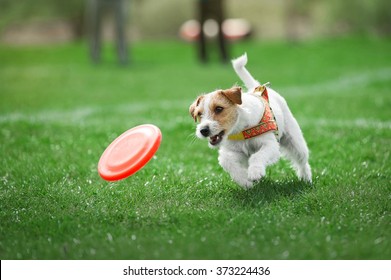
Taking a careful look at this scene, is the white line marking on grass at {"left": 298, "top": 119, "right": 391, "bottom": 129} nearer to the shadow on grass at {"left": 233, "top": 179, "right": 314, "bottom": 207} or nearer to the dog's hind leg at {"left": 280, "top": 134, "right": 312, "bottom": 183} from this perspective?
the dog's hind leg at {"left": 280, "top": 134, "right": 312, "bottom": 183}

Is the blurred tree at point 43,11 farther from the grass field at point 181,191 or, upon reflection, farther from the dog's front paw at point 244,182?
the dog's front paw at point 244,182

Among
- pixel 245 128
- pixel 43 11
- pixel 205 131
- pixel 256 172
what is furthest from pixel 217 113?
pixel 43 11

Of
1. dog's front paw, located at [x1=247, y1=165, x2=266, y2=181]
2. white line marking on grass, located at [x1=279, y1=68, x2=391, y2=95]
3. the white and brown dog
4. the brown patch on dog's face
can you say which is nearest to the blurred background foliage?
white line marking on grass, located at [x1=279, y1=68, x2=391, y2=95]

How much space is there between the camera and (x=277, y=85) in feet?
53.2

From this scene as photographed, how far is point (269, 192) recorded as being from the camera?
5594 mm

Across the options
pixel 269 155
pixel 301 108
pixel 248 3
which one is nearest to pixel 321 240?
pixel 269 155

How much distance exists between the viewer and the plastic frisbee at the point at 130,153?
18.0 ft

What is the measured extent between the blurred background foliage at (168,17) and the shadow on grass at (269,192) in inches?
952

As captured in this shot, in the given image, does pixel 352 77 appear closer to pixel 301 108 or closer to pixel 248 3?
pixel 301 108

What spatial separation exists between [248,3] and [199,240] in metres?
29.4

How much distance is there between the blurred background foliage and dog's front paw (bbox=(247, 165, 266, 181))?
24904mm

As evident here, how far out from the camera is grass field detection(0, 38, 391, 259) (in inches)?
173

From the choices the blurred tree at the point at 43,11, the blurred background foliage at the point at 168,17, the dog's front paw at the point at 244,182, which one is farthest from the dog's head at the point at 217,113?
the blurred tree at the point at 43,11

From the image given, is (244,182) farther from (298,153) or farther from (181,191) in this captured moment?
(298,153)
